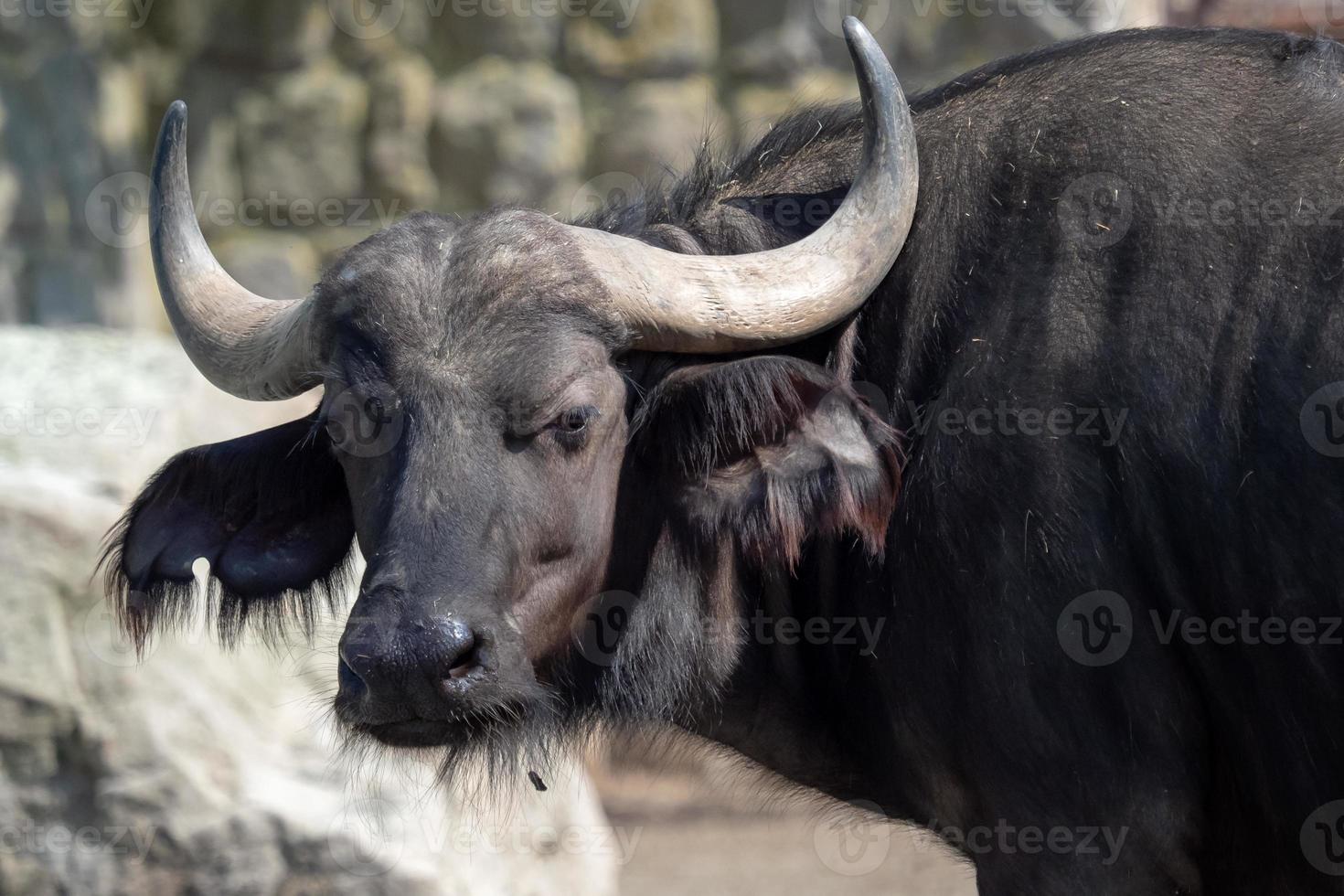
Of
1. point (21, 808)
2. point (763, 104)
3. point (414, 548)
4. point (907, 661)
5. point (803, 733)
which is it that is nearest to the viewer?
point (414, 548)

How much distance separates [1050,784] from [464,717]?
4.80 feet

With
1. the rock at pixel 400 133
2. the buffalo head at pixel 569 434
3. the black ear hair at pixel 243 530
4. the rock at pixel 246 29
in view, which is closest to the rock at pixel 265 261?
the rock at pixel 400 133

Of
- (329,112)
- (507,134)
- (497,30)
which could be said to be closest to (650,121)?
(507,134)

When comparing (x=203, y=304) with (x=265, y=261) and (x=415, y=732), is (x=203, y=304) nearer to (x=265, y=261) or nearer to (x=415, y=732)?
(x=415, y=732)

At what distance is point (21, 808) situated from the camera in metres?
6.21

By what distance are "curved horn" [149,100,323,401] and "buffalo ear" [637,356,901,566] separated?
1114 mm

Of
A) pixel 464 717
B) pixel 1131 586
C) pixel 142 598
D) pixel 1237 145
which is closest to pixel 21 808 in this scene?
pixel 142 598

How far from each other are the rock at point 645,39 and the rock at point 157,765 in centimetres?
519

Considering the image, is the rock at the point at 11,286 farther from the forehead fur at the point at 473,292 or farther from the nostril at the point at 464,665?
the nostril at the point at 464,665

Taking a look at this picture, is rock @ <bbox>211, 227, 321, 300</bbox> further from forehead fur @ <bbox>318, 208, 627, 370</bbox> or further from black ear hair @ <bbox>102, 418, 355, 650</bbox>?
forehead fur @ <bbox>318, 208, 627, 370</bbox>

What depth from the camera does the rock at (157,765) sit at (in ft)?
20.2

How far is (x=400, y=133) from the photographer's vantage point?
10969mm

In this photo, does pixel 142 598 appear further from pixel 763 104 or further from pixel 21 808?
pixel 763 104

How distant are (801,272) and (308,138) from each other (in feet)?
25.7
